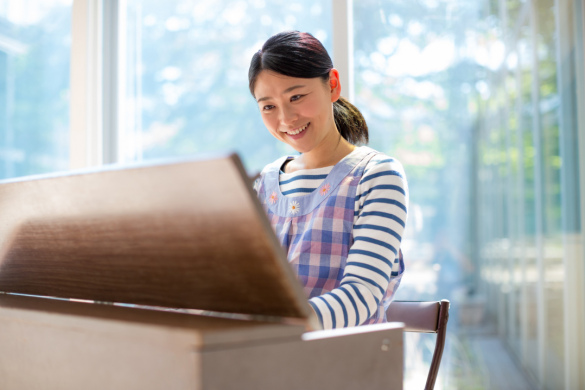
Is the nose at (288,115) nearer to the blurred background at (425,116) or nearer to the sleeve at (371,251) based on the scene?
the sleeve at (371,251)

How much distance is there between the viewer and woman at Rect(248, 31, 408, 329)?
112cm

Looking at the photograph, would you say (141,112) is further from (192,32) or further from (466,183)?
(466,183)

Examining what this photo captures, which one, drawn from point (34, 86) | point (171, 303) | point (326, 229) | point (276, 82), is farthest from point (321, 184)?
point (34, 86)

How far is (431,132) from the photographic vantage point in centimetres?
255

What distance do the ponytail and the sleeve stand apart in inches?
11.0

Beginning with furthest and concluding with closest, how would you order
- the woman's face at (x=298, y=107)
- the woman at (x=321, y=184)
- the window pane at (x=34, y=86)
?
the window pane at (x=34, y=86)
the woman's face at (x=298, y=107)
the woman at (x=321, y=184)

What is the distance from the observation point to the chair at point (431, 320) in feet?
4.60

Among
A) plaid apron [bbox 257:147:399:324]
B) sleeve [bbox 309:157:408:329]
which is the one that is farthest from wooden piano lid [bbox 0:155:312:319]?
plaid apron [bbox 257:147:399:324]

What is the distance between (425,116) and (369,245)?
160 centimetres

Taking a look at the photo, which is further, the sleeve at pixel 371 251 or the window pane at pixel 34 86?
the window pane at pixel 34 86

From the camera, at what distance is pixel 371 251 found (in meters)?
1.05

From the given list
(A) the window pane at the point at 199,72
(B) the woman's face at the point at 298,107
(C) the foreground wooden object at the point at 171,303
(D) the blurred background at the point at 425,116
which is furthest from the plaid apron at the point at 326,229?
(A) the window pane at the point at 199,72

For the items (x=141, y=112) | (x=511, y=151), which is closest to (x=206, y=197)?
(x=141, y=112)

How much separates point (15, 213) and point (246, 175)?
16.9 inches
